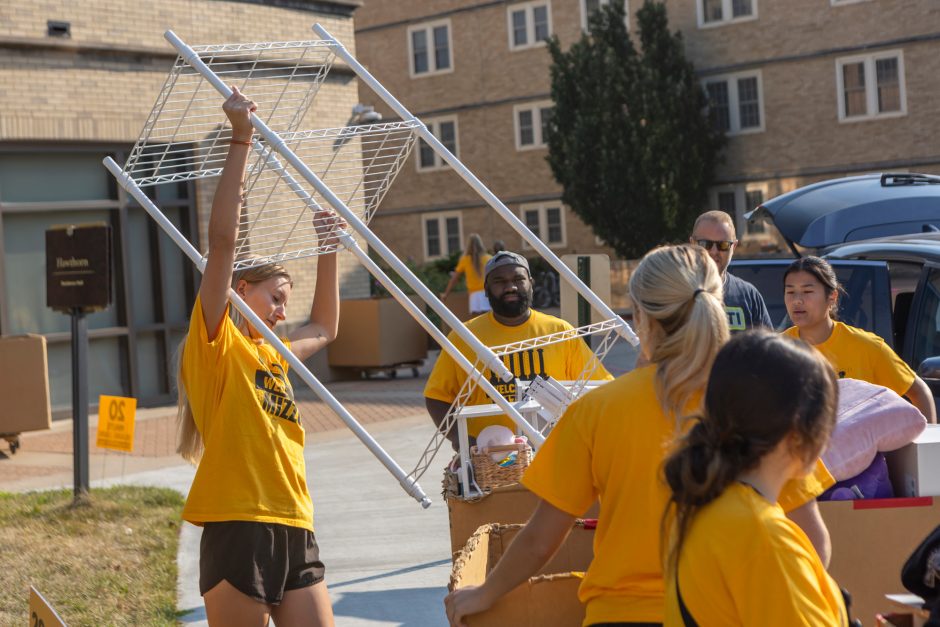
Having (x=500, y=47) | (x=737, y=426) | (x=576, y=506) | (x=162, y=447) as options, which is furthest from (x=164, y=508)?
(x=500, y=47)

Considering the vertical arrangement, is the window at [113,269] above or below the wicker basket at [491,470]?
above

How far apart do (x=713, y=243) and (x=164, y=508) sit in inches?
197

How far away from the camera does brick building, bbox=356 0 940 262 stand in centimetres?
2961

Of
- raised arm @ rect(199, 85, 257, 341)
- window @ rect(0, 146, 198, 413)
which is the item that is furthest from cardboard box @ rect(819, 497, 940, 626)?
window @ rect(0, 146, 198, 413)

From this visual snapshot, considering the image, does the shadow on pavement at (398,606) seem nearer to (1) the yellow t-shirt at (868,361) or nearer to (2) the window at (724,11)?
(1) the yellow t-shirt at (868,361)

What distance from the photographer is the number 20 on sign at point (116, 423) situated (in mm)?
8570

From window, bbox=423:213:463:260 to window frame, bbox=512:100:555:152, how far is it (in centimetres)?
318

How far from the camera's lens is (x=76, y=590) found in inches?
260

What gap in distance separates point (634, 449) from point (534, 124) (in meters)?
33.7

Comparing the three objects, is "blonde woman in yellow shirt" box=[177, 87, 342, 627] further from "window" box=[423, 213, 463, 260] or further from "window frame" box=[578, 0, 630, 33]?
"window" box=[423, 213, 463, 260]

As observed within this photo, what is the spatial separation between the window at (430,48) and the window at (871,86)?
12125 millimetres

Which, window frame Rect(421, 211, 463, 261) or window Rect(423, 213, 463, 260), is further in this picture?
window Rect(423, 213, 463, 260)

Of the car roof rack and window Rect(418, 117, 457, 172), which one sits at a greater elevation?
window Rect(418, 117, 457, 172)

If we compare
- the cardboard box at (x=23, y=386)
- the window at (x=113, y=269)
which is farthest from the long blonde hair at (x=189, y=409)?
the window at (x=113, y=269)
